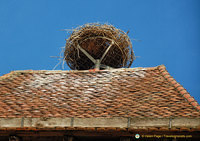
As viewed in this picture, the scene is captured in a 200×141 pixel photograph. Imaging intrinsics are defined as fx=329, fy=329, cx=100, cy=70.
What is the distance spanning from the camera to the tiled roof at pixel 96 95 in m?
5.74

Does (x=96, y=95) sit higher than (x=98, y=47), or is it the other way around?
(x=98, y=47)

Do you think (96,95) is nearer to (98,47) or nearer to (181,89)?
(181,89)

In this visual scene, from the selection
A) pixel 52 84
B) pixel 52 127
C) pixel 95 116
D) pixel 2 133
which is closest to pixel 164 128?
pixel 95 116

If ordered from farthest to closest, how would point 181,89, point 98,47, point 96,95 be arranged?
point 98,47 → point 96,95 → point 181,89

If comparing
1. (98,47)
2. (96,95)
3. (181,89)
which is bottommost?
(96,95)

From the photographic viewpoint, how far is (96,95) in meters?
6.68

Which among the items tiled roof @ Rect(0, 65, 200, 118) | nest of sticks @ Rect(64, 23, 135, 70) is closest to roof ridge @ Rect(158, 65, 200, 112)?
tiled roof @ Rect(0, 65, 200, 118)

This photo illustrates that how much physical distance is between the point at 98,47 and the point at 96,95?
152 inches

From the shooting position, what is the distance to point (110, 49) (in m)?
10.2

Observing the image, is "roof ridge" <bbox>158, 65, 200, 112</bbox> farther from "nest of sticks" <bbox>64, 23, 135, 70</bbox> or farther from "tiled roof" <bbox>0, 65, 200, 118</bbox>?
"nest of sticks" <bbox>64, 23, 135, 70</bbox>

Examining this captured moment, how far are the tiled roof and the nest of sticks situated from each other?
2060mm

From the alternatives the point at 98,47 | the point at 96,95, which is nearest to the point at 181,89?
the point at 96,95

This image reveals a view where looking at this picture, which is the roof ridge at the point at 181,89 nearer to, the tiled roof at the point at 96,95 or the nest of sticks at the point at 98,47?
the tiled roof at the point at 96,95

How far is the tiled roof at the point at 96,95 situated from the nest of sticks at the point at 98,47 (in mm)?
2060
